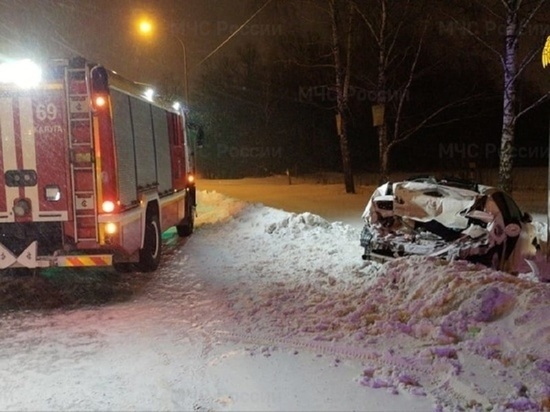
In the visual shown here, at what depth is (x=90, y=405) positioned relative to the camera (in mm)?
4250

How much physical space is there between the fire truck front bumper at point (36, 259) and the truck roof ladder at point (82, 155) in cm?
25

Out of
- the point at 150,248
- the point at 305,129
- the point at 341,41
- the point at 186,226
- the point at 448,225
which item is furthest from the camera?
the point at 305,129

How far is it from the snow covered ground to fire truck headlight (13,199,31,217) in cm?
127

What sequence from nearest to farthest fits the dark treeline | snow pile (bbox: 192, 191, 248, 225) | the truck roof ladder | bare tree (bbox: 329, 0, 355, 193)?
the truck roof ladder → snow pile (bbox: 192, 191, 248, 225) → bare tree (bbox: 329, 0, 355, 193) → the dark treeline

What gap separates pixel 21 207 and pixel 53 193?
1.49 feet

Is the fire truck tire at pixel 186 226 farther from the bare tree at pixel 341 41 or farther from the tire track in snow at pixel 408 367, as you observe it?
the bare tree at pixel 341 41

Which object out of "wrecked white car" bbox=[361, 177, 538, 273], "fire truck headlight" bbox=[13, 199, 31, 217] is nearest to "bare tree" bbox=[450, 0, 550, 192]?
"wrecked white car" bbox=[361, 177, 538, 273]

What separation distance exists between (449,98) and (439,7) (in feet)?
85.7

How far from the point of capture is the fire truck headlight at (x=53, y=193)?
282 inches

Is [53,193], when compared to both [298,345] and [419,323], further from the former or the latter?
[419,323]

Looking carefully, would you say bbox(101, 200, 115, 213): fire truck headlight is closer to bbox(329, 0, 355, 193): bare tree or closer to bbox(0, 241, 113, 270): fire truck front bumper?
bbox(0, 241, 113, 270): fire truck front bumper

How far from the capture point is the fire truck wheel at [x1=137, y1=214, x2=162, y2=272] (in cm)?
905

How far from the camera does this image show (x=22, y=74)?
23.2 ft

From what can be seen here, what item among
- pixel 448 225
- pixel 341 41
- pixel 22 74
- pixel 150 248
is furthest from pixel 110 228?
pixel 341 41
